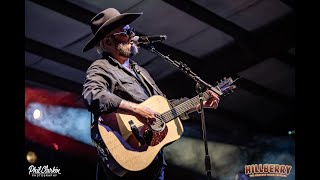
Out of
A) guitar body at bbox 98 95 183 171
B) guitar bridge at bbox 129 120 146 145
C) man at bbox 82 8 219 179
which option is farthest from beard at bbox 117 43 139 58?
guitar bridge at bbox 129 120 146 145

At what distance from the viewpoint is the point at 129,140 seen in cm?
287

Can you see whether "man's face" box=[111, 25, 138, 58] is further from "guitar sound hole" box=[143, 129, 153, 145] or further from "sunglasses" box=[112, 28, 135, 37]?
"guitar sound hole" box=[143, 129, 153, 145]

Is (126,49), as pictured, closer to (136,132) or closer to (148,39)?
(148,39)

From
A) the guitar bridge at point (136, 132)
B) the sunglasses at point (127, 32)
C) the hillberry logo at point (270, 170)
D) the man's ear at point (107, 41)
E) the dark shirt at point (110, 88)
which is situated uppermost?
the sunglasses at point (127, 32)

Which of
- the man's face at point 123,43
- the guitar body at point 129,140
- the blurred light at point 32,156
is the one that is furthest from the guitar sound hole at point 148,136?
the blurred light at point 32,156

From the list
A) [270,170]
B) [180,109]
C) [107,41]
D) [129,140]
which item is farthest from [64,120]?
[129,140]

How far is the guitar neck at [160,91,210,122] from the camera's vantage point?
3.02m

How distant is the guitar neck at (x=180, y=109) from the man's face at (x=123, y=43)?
0.40 metres

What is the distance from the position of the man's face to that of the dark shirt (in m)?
0.07

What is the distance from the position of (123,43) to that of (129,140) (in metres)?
0.57

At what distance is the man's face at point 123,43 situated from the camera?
3.08m

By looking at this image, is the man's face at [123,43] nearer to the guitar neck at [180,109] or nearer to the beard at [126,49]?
the beard at [126,49]

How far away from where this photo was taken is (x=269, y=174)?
6250mm
